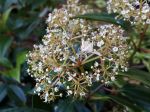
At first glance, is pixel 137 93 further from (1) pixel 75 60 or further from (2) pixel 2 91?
(2) pixel 2 91

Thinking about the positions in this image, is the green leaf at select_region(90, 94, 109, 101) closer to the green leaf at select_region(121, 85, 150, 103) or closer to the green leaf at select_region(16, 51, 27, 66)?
the green leaf at select_region(121, 85, 150, 103)

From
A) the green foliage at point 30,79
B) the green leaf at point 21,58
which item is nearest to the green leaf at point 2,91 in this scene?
the green foliage at point 30,79

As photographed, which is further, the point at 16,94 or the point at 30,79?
the point at 30,79

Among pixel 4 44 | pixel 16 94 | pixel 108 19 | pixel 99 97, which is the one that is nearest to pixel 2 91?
pixel 16 94

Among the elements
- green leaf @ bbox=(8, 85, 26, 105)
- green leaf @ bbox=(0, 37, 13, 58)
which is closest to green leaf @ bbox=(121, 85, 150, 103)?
green leaf @ bbox=(8, 85, 26, 105)

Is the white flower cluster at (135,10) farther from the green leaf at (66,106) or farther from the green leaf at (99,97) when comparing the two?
the green leaf at (66,106)

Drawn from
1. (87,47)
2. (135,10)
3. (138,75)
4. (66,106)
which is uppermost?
→ (135,10)

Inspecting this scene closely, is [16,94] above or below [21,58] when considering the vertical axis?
below
